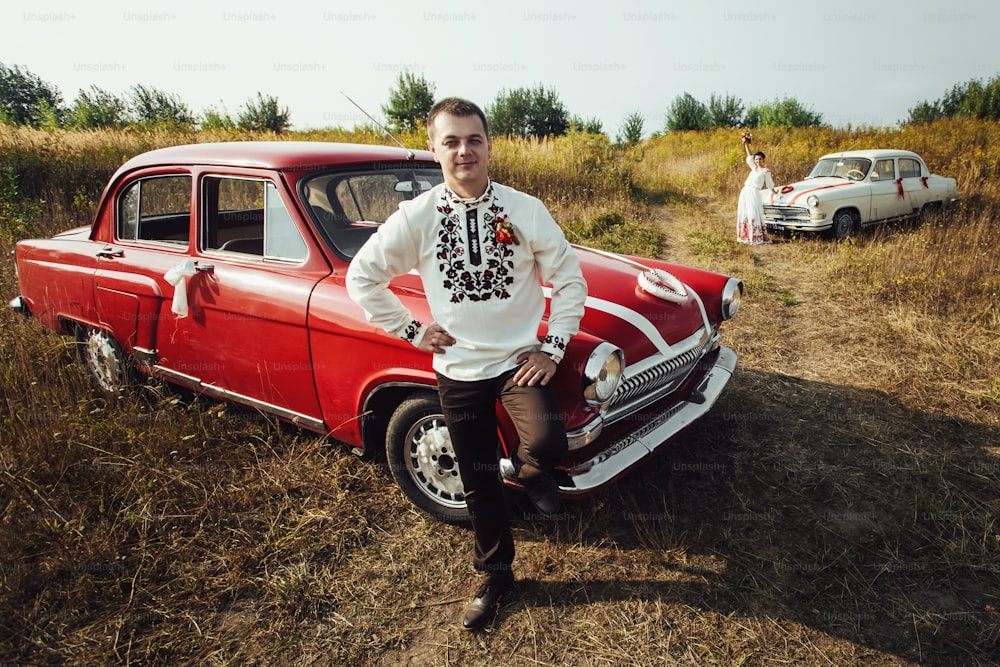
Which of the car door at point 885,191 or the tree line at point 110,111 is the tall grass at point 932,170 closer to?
the car door at point 885,191

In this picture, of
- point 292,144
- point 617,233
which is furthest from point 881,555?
point 617,233

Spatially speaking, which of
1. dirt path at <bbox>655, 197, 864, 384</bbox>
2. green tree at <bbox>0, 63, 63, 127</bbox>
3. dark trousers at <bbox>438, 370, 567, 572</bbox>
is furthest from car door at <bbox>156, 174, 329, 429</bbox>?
green tree at <bbox>0, 63, 63, 127</bbox>

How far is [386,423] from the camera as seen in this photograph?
294 centimetres

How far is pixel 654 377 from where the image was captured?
2.64 m

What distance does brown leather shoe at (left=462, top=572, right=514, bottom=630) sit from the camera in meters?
2.26

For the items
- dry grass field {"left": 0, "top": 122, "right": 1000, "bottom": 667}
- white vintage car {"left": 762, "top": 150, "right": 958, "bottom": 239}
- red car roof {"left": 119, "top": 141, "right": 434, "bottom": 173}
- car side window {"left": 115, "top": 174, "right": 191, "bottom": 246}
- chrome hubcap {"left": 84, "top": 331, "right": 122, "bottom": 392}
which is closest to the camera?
dry grass field {"left": 0, "top": 122, "right": 1000, "bottom": 667}

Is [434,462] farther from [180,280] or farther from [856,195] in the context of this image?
[856,195]

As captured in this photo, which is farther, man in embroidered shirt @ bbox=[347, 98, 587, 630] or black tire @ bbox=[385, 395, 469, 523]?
black tire @ bbox=[385, 395, 469, 523]

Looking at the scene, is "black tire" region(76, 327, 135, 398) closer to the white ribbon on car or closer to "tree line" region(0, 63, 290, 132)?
the white ribbon on car

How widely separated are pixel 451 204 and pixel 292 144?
1968mm

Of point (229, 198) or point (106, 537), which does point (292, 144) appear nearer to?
point (229, 198)

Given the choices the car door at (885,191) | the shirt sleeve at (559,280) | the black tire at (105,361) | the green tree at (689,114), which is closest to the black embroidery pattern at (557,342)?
the shirt sleeve at (559,280)

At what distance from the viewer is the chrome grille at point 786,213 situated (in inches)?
359

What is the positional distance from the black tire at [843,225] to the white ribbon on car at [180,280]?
9.38m
